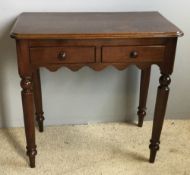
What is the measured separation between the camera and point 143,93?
1681 millimetres

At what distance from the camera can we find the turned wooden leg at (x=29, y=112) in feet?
4.07

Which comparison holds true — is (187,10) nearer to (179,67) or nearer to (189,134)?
(179,67)

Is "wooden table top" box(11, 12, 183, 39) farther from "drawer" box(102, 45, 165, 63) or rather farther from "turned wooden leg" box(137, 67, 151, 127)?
"turned wooden leg" box(137, 67, 151, 127)

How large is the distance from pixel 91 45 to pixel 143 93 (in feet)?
2.00

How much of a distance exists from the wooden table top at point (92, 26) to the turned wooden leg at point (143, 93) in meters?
0.34

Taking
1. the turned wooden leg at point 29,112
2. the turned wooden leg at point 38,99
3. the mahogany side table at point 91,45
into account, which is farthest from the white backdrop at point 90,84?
the turned wooden leg at point 29,112

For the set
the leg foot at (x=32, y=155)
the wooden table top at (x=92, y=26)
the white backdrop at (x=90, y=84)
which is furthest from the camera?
the white backdrop at (x=90, y=84)

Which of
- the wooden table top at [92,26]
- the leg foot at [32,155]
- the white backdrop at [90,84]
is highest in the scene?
the wooden table top at [92,26]

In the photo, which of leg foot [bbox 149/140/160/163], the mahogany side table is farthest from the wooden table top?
leg foot [bbox 149/140/160/163]

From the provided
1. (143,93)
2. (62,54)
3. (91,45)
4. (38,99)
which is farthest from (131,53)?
(38,99)

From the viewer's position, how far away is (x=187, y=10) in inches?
62.3

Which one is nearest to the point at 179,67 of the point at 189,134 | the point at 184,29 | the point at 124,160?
the point at 184,29

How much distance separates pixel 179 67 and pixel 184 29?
0.23 metres

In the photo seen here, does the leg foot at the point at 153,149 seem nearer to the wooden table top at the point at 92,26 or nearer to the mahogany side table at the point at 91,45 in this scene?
the mahogany side table at the point at 91,45
